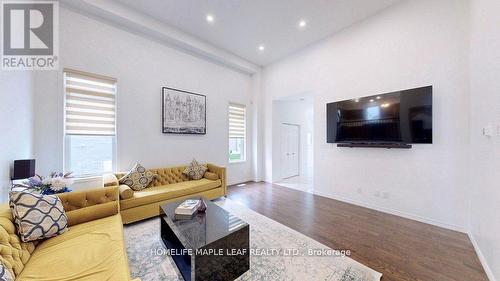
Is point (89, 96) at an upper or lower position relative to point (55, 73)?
lower

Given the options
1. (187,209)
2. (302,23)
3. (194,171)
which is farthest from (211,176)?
(302,23)

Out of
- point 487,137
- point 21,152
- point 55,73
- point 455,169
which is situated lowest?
point 455,169

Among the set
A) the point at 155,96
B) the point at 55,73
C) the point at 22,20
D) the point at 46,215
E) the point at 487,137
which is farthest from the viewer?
the point at 155,96

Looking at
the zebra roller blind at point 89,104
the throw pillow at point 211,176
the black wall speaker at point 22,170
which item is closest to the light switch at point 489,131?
the throw pillow at point 211,176

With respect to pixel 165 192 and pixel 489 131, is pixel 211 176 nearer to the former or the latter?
pixel 165 192

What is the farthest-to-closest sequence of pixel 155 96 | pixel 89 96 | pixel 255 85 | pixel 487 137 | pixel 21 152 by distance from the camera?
pixel 255 85 < pixel 155 96 < pixel 89 96 < pixel 21 152 < pixel 487 137

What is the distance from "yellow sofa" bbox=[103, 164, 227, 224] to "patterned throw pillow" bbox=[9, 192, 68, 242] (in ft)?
3.07

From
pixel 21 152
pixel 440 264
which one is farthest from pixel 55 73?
pixel 440 264

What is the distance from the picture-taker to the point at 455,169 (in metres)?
2.75

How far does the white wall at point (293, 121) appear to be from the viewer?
19.2 ft

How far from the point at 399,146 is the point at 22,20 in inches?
246

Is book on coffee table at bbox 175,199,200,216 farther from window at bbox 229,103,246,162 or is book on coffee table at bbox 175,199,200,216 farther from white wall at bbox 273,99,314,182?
white wall at bbox 273,99,314,182

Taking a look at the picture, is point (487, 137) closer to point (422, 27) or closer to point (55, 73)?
point (422, 27)

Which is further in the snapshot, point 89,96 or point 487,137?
point 89,96
